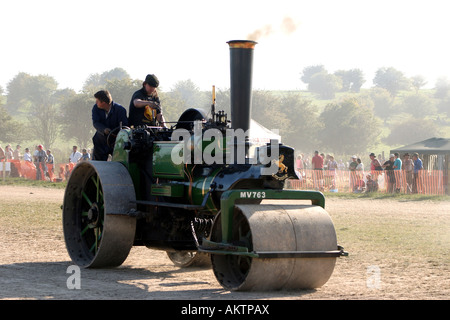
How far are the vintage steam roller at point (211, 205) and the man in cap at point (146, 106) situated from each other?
288 mm

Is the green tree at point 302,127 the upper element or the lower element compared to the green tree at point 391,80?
lower

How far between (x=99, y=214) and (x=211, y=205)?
76.7 inches

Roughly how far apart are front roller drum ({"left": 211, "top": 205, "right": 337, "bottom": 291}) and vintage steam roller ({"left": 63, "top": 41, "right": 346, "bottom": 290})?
0.4 inches

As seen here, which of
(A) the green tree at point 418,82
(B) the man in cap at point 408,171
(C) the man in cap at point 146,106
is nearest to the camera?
(C) the man in cap at point 146,106

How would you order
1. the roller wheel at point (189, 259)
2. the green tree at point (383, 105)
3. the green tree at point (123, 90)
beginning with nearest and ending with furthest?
1. the roller wheel at point (189, 259)
2. the green tree at point (123, 90)
3. the green tree at point (383, 105)

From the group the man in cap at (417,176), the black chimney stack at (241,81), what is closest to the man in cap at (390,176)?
the man in cap at (417,176)

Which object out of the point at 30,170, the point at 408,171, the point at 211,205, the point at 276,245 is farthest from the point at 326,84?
the point at 276,245

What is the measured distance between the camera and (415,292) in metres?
7.40

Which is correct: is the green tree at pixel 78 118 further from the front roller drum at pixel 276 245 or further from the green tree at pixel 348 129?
the front roller drum at pixel 276 245

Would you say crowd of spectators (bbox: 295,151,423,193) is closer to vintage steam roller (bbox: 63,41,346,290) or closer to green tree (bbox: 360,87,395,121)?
vintage steam roller (bbox: 63,41,346,290)

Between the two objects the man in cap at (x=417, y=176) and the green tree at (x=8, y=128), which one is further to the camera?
the green tree at (x=8, y=128)

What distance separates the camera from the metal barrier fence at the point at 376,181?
79.3 feet

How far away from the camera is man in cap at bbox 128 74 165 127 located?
9.84 meters
